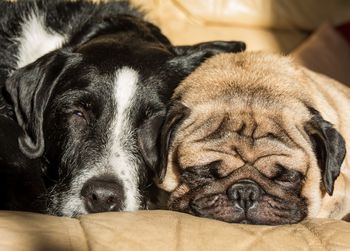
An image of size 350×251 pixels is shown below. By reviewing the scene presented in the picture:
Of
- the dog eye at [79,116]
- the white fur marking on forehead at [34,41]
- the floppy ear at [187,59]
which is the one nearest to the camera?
the dog eye at [79,116]

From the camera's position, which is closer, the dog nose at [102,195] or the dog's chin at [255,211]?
the dog's chin at [255,211]

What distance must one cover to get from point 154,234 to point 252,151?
0.45 meters

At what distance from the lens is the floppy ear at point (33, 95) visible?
246cm

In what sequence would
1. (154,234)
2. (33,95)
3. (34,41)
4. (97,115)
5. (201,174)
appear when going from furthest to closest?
1. (34,41)
2. (33,95)
3. (97,115)
4. (201,174)
5. (154,234)

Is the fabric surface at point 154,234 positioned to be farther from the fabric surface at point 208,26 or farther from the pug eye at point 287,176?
the fabric surface at point 208,26

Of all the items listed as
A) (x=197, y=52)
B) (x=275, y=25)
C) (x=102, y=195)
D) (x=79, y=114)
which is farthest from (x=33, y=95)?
(x=275, y=25)

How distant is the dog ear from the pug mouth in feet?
0.41

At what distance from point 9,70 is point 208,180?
3.23 feet

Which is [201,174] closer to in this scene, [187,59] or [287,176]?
[287,176]

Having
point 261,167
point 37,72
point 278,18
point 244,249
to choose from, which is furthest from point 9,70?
point 278,18

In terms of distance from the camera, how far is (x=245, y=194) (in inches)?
83.6

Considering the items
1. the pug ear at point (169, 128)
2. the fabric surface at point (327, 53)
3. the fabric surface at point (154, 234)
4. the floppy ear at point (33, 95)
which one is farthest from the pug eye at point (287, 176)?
the fabric surface at point (327, 53)

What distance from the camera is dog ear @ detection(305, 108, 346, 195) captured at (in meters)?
2.19

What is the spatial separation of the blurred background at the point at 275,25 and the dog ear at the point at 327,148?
6.41ft
